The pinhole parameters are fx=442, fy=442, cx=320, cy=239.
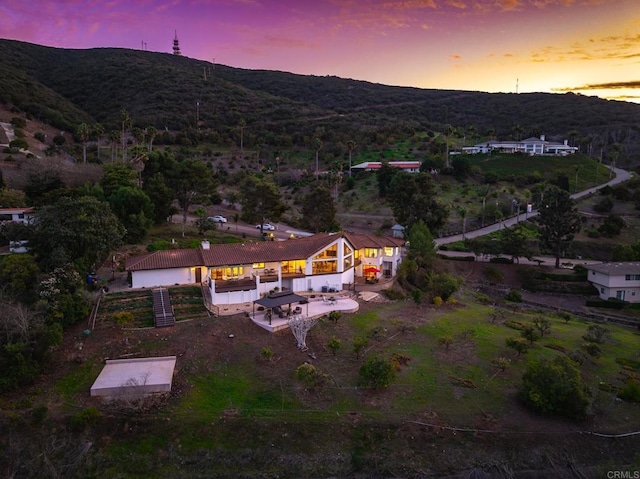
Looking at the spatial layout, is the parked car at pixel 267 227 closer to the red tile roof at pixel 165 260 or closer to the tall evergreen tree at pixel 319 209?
the tall evergreen tree at pixel 319 209

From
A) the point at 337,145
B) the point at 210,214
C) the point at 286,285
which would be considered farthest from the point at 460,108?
the point at 286,285

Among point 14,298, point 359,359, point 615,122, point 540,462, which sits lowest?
point 540,462

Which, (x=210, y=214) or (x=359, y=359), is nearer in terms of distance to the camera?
(x=359, y=359)

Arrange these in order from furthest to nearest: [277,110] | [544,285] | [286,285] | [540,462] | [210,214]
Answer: [277,110] < [210,214] < [544,285] < [286,285] < [540,462]

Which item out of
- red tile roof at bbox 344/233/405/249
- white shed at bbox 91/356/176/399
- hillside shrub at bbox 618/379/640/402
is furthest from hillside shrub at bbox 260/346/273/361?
hillside shrub at bbox 618/379/640/402

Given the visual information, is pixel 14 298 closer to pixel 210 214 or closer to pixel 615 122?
pixel 210 214

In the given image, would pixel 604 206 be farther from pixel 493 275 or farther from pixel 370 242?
pixel 370 242

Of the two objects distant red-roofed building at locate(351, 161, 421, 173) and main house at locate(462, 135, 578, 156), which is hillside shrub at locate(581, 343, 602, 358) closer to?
distant red-roofed building at locate(351, 161, 421, 173)
